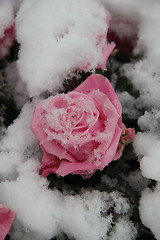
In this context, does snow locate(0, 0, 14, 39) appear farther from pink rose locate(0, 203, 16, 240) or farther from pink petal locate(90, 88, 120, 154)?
pink rose locate(0, 203, 16, 240)

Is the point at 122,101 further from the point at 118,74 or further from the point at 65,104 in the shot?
the point at 65,104

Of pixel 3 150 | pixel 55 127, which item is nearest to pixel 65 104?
pixel 55 127

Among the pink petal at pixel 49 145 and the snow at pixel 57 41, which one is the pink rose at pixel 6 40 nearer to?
the snow at pixel 57 41

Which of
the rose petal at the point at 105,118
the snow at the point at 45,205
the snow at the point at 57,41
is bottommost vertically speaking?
the snow at the point at 45,205

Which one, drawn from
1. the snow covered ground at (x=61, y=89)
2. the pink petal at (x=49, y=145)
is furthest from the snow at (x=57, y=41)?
the pink petal at (x=49, y=145)

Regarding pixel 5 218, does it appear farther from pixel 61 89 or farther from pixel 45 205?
pixel 61 89

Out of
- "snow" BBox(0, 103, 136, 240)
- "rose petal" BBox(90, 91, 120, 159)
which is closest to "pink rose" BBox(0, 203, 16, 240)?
"snow" BBox(0, 103, 136, 240)

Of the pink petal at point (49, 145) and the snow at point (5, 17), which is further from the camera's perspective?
the snow at point (5, 17)
